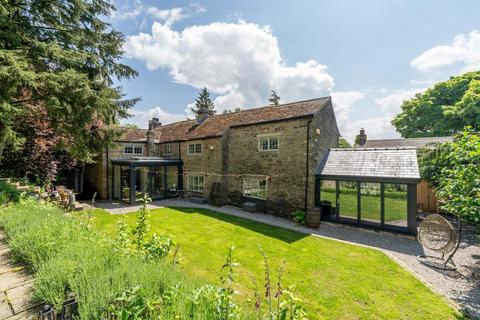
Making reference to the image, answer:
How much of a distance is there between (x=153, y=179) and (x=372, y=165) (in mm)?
17679

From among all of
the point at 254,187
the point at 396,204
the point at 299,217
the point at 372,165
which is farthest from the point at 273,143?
the point at 396,204

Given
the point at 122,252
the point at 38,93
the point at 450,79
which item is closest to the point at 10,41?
the point at 38,93

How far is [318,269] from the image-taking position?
7.82 metres

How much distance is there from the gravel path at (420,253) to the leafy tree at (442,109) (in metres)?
17.2

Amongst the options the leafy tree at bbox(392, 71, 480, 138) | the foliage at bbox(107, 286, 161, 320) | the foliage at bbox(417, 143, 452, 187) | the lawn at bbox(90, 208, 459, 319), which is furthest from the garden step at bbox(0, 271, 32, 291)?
the leafy tree at bbox(392, 71, 480, 138)

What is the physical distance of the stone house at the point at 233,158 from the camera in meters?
14.4

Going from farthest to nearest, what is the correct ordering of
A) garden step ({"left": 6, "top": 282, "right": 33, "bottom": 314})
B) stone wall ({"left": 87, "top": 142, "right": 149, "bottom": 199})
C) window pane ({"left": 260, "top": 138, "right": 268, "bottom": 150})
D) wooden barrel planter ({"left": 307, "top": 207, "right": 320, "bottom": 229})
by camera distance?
stone wall ({"left": 87, "top": 142, "right": 149, "bottom": 199})
window pane ({"left": 260, "top": 138, "right": 268, "bottom": 150})
wooden barrel planter ({"left": 307, "top": 207, "right": 320, "bottom": 229})
garden step ({"left": 6, "top": 282, "right": 33, "bottom": 314})

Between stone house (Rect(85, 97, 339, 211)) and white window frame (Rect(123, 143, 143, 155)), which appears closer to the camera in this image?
stone house (Rect(85, 97, 339, 211))

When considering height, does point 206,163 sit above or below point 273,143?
below

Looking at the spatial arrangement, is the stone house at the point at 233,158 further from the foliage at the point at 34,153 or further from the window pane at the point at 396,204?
the foliage at the point at 34,153

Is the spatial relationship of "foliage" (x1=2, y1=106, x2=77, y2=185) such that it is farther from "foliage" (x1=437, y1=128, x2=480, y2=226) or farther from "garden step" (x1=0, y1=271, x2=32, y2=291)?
"foliage" (x1=437, y1=128, x2=480, y2=226)

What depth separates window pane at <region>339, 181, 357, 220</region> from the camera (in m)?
12.8

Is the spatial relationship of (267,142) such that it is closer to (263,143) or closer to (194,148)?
(263,143)

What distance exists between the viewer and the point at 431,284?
701 centimetres
